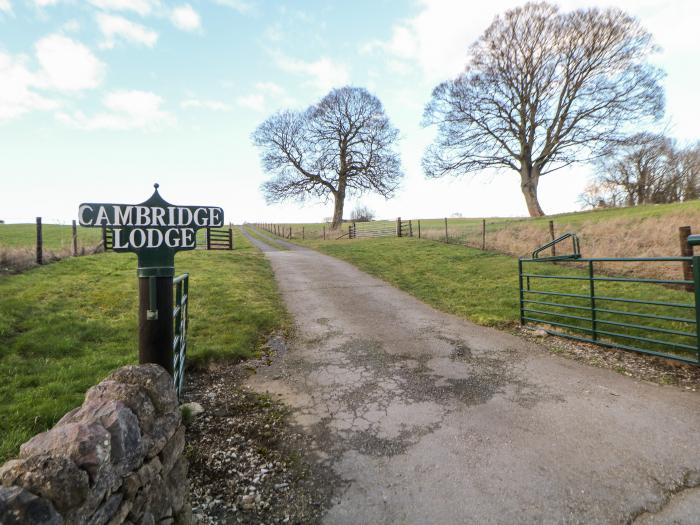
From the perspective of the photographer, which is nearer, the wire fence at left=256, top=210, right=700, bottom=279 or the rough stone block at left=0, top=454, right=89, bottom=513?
the rough stone block at left=0, top=454, right=89, bottom=513

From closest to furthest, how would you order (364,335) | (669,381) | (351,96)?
(669,381)
(364,335)
(351,96)

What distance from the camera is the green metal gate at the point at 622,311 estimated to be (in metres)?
4.72

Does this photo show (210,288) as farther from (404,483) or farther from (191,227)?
(404,483)

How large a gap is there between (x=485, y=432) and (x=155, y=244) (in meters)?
3.43

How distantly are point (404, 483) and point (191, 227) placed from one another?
2.71 meters

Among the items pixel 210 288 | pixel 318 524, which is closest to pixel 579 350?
pixel 318 524

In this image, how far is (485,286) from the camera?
10188 mm

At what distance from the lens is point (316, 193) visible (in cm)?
3150

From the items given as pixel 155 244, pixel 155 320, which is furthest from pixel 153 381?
pixel 155 244

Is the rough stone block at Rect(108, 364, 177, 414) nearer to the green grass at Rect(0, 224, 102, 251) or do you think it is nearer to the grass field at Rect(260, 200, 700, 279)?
the grass field at Rect(260, 200, 700, 279)

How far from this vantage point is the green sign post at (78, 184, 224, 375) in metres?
2.84

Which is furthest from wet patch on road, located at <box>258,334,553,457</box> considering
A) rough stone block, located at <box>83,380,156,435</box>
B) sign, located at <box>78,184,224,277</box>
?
sign, located at <box>78,184,224,277</box>

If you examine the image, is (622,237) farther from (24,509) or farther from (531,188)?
(24,509)

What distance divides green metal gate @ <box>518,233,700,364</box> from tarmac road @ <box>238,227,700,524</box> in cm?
93
